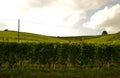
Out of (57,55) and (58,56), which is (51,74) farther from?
(58,56)

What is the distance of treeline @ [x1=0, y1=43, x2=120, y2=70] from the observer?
1375 inches

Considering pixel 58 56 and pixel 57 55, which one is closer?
pixel 57 55

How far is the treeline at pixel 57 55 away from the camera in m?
34.9

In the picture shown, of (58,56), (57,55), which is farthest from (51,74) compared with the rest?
(58,56)

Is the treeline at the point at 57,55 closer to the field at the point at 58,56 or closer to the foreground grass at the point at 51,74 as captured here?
the field at the point at 58,56

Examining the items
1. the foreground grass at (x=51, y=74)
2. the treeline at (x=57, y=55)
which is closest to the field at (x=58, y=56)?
the treeline at (x=57, y=55)

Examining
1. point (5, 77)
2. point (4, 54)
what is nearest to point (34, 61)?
point (4, 54)

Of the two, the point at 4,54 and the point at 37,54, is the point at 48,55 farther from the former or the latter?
the point at 4,54

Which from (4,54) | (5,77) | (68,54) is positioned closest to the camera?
(5,77)

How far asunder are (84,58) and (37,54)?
542cm

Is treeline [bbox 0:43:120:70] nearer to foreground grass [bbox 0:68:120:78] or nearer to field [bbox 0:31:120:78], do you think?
field [bbox 0:31:120:78]

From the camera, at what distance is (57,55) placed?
36.4 meters

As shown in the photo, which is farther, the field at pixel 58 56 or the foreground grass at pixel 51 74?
the field at pixel 58 56

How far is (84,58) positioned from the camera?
123ft
